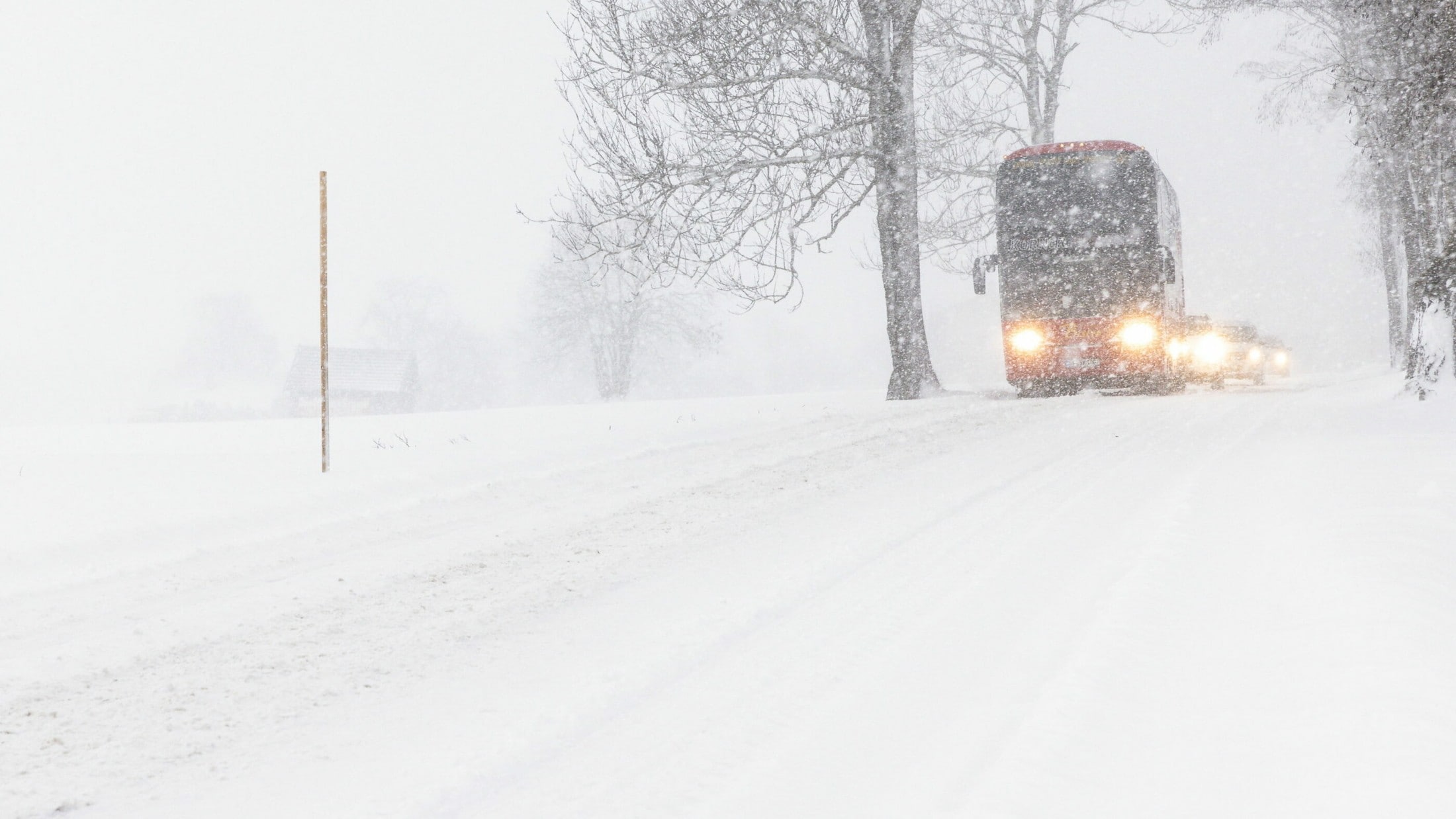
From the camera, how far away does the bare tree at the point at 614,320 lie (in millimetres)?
40438

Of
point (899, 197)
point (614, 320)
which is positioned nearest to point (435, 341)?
point (614, 320)

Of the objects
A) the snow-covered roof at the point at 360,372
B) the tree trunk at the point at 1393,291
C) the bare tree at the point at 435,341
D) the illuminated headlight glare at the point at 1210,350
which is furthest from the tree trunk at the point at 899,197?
the bare tree at the point at 435,341

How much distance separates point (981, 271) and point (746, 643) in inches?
563

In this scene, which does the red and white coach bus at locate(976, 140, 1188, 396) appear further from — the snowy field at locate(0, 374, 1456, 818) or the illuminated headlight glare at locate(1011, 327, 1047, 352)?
the snowy field at locate(0, 374, 1456, 818)

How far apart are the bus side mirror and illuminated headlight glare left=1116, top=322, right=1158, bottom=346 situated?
7.57 ft

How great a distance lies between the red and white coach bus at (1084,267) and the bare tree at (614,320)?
25189mm

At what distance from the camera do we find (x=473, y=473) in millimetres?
7246

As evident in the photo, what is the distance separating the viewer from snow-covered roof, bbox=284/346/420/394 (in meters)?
52.5

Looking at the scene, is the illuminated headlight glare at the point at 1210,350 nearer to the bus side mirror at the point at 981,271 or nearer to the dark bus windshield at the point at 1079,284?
the dark bus windshield at the point at 1079,284

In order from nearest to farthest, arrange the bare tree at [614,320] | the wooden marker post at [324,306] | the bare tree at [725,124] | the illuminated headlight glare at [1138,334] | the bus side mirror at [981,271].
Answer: the wooden marker post at [324,306] → the bare tree at [725,124] → the illuminated headlight glare at [1138,334] → the bus side mirror at [981,271] → the bare tree at [614,320]

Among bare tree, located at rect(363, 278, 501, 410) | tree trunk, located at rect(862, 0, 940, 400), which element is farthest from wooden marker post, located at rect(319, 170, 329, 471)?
bare tree, located at rect(363, 278, 501, 410)

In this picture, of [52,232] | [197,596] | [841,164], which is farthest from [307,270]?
[197,596]

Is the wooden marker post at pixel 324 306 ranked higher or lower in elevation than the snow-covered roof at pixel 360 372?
lower

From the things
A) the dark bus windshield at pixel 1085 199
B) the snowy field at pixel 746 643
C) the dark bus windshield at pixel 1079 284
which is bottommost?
the snowy field at pixel 746 643
